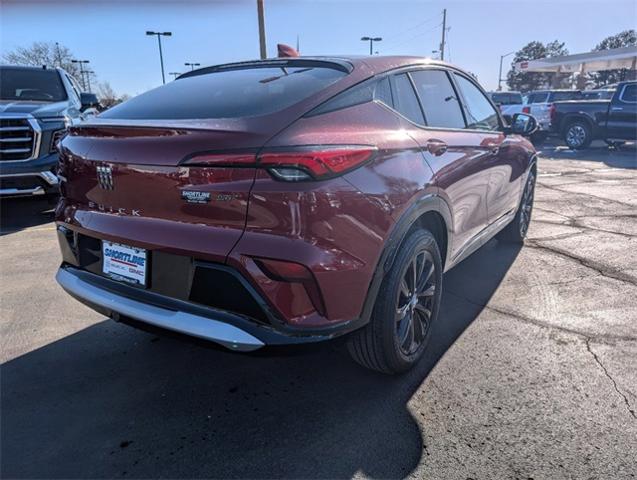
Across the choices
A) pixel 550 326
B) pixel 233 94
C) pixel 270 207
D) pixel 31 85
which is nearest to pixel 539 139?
pixel 31 85

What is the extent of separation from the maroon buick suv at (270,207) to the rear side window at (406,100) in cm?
1

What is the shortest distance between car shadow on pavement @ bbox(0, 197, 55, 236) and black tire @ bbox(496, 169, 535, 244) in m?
5.72

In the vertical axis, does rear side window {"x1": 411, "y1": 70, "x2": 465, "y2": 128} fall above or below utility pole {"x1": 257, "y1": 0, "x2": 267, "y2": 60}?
below

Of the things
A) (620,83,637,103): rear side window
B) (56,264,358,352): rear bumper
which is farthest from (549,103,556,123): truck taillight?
(56,264,358,352): rear bumper

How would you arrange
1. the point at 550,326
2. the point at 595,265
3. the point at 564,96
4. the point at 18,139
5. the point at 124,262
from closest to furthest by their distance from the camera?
the point at 124,262, the point at 550,326, the point at 595,265, the point at 18,139, the point at 564,96

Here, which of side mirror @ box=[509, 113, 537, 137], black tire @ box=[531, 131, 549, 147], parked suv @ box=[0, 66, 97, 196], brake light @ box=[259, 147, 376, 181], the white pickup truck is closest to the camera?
brake light @ box=[259, 147, 376, 181]

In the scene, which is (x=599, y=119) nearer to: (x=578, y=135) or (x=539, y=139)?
(x=578, y=135)

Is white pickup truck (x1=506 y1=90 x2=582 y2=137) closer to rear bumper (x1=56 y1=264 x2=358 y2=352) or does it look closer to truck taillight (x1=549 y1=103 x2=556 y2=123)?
truck taillight (x1=549 y1=103 x2=556 y2=123)

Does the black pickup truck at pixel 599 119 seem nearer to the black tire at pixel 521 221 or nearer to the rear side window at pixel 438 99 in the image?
the black tire at pixel 521 221

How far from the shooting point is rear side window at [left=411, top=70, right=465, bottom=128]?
2.96 m

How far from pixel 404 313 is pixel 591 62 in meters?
43.2

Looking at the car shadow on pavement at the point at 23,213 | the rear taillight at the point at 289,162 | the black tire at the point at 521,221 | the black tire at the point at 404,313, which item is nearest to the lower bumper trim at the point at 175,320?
the black tire at the point at 404,313

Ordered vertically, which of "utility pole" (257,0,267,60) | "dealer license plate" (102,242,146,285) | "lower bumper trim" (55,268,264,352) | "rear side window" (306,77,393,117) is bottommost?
"lower bumper trim" (55,268,264,352)

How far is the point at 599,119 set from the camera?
47.4 ft
